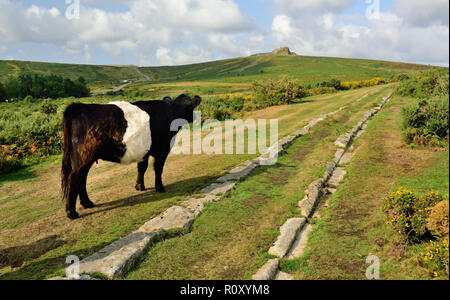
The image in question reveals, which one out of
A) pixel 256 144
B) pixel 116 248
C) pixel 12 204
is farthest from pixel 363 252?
pixel 256 144

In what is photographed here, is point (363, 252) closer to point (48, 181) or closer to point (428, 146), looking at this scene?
point (428, 146)

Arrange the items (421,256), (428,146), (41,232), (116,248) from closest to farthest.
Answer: (421,256)
(116,248)
(41,232)
(428,146)

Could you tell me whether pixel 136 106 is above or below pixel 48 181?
above

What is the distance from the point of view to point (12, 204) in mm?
8719

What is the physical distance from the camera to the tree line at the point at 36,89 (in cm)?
5906

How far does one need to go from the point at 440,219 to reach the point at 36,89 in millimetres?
77373

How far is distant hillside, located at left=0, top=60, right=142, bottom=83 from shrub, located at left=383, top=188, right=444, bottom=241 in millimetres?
149419

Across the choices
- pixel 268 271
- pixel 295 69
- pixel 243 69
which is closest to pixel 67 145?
pixel 268 271

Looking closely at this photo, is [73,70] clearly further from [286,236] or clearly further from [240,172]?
[286,236]

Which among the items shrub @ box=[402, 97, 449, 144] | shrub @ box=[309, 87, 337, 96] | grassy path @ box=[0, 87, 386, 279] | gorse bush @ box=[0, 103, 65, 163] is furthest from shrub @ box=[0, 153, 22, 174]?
shrub @ box=[309, 87, 337, 96]

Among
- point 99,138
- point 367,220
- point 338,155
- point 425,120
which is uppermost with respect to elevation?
point 425,120

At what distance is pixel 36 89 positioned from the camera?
2562 inches

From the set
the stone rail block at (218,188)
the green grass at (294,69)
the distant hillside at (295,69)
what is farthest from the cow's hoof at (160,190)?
the distant hillside at (295,69)
